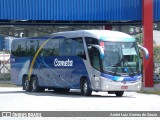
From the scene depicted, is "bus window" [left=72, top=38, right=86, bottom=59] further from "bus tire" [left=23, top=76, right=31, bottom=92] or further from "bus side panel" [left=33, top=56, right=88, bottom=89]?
"bus tire" [left=23, top=76, right=31, bottom=92]

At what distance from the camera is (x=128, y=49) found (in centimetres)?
2514

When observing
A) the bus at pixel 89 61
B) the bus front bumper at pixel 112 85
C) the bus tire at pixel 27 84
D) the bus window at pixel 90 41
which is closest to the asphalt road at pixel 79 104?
the bus front bumper at pixel 112 85

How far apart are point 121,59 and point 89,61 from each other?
1.49m

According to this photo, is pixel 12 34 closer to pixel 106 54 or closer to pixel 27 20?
pixel 27 20

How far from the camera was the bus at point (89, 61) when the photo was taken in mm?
24484

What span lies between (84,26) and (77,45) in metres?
13.9

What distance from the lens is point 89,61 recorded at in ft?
81.9

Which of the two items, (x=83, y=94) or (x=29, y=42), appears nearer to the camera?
(x=83, y=94)

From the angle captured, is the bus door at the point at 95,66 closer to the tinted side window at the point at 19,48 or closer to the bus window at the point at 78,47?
the bus window at the point at 78,47

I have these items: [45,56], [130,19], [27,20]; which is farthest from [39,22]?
[45,56]

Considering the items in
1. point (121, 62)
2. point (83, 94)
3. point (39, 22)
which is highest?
point (39, 22)

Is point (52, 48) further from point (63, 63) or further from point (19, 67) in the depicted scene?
point (19, 67)

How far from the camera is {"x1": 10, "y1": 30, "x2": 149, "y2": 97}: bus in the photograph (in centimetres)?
2448


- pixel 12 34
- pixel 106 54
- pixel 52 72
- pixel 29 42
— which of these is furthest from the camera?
pixel 12 34
